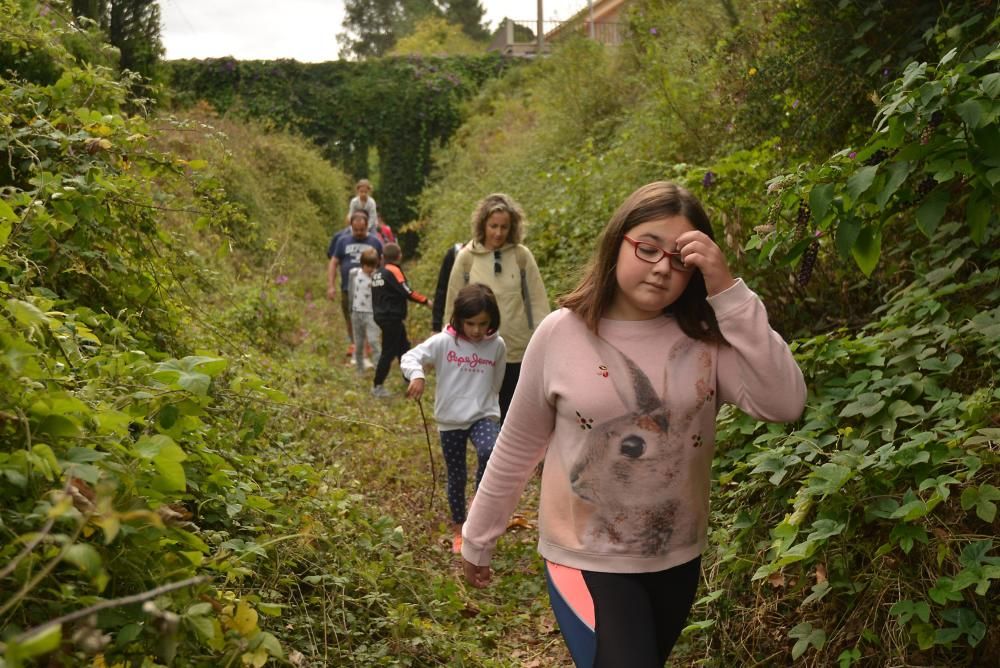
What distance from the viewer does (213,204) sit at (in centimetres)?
530

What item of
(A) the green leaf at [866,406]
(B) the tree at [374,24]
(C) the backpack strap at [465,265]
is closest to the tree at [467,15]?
(B) the tree at [374,24]

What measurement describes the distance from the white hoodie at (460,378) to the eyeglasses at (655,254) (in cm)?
326

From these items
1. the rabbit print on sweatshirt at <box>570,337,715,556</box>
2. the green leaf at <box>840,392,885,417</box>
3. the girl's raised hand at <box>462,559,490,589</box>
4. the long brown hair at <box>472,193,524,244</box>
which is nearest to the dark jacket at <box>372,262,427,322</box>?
the long brown hair at <box>472,193,524,244</box>

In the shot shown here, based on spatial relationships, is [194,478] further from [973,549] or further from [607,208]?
[607,208]

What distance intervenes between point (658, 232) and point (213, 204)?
3.33 metres

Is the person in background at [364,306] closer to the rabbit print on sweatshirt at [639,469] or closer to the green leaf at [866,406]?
the green leaf at [866,406]

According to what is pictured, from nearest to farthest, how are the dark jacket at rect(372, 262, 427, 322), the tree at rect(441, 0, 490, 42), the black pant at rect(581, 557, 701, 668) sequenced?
the black pant at rect(581, 557, 701, 668), the dark jacket at rect(372, 262, 427, 322), the tree at rect(441, 0, 490, 42)

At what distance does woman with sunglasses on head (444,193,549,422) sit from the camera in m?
6.82

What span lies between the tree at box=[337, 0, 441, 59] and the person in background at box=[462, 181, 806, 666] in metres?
75.3

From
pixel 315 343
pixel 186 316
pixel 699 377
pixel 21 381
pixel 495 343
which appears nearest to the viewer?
pixel 21 381

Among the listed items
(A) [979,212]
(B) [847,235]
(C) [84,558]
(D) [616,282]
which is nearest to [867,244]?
(B) [847,235]

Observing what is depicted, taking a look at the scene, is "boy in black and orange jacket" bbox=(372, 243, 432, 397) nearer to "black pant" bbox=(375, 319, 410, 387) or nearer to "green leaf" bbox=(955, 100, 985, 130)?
"black pant" bbox=(375, 319, 410, 387)

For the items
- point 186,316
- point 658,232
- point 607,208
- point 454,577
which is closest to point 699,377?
point 658,232

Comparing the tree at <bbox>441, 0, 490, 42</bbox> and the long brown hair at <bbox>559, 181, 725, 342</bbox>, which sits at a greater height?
the tree at <bbox>441, 0, 490, 42</bbox>
